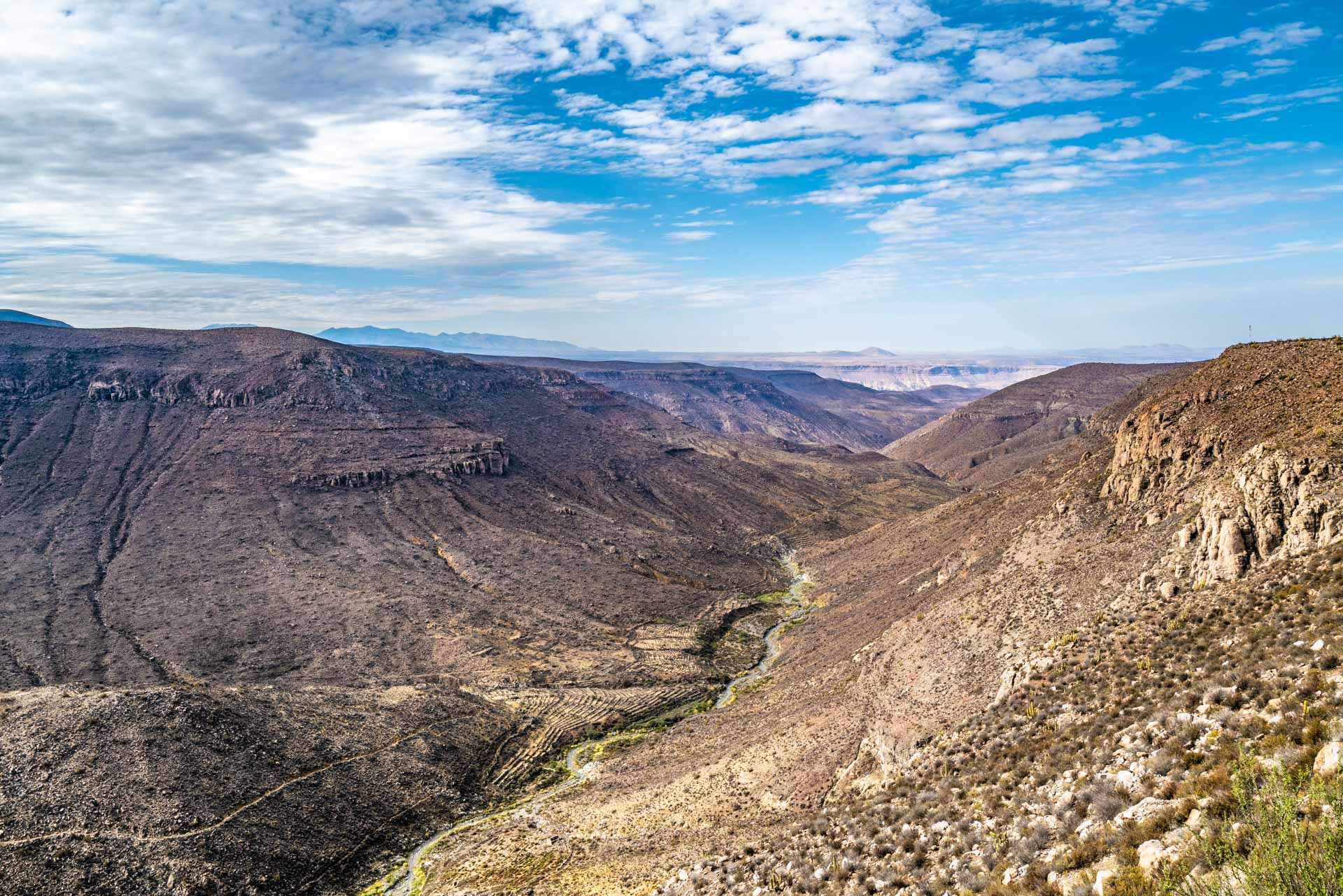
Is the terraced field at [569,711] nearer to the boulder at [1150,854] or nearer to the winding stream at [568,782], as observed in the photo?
the winding stream at [568,782]

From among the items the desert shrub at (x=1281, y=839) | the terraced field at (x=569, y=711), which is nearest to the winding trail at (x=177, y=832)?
the terraced field at (x=569, y=711)

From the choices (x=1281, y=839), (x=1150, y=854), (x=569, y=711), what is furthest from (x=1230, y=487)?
(x=569, y=711)

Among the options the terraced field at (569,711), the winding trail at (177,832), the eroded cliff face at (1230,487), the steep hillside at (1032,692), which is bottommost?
the terraced field at (569,711)

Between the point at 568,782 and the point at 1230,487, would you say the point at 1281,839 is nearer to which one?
the point at 1230,487

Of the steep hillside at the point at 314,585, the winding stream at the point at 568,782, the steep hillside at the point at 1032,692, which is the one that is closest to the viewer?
the steep hillside at the point at 1032,692

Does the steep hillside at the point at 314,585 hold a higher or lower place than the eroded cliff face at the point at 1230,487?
lower

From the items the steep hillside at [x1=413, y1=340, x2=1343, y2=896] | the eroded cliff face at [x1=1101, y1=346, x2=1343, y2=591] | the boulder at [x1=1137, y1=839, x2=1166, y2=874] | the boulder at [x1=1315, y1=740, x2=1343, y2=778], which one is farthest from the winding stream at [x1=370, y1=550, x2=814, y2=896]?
the boulder at [x1=1315, y1=740, x2=1343, y2=778]
